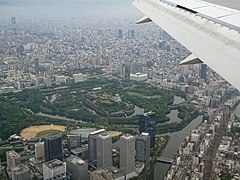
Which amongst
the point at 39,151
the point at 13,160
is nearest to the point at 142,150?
the point at 39,151

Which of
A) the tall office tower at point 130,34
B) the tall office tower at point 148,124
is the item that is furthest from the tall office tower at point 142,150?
the tall office tower at point 130,34

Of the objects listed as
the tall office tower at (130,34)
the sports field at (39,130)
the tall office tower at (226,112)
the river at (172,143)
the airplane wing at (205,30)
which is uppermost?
the airplane wing at (205,30)

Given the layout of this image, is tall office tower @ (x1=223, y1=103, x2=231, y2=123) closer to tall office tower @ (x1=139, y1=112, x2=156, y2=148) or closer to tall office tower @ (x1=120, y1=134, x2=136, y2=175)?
tall office tower @ (x1=139, y1=112, x2=156, y2=148)

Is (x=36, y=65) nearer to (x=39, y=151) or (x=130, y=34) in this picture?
(x=130, y=34)

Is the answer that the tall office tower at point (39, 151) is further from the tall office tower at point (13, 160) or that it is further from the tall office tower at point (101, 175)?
the tall office tower at point (101, 175)

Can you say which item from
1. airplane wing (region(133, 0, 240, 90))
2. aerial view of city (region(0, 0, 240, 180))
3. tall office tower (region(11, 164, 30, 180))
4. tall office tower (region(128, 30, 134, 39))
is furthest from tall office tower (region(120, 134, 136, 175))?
tall office tower (region(128, 30, 134, 39))

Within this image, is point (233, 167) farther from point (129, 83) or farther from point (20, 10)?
point (20, 10)

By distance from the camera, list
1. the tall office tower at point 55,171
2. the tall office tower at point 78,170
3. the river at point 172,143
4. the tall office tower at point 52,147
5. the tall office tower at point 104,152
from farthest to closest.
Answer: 1. the tall office tower at point 52,147
2. the tall office tower at point 104,152
3. the river at point 172,143
4. the tall office tower at point 78,170
5. the tall office tower at point 55,171
